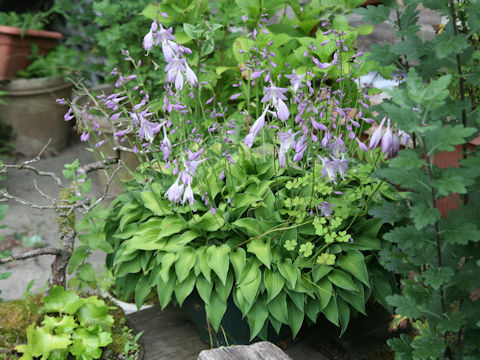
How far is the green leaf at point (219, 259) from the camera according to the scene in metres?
2.27

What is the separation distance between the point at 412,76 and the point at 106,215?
1725 mm

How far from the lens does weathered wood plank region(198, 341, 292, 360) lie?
168 cm

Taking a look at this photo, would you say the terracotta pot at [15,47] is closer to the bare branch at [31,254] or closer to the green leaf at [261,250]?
the bare branch at [31,254]

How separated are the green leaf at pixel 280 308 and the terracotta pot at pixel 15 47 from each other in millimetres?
4255

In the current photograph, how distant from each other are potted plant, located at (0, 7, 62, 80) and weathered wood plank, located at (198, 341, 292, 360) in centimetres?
461

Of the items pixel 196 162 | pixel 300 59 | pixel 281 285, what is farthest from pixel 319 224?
pixel 300 59

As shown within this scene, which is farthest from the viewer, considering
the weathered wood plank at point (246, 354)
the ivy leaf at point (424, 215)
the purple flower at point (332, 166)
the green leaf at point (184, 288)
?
the green leaf at point (184, 288)

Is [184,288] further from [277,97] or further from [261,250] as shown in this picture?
[277,97]

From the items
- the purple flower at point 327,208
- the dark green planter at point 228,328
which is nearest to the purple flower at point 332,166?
the purple flower at point 327,208

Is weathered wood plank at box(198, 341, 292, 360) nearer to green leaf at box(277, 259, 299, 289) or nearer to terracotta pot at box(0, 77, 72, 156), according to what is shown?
green leaf at box(277, 259, 299, 289)

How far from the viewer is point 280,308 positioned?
230cm

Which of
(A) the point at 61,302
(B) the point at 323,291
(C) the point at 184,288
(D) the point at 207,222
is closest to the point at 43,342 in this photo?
(A) the point at 61,302

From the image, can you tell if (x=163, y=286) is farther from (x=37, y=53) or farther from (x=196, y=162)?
(x=37, y=53)

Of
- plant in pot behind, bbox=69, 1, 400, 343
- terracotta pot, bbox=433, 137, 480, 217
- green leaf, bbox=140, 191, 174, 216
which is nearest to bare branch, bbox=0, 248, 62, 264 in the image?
plant in pot behind, bbox=69, 1, 400, 343
